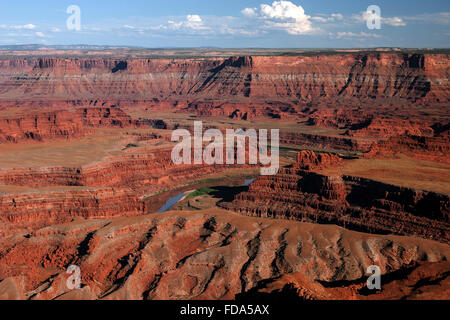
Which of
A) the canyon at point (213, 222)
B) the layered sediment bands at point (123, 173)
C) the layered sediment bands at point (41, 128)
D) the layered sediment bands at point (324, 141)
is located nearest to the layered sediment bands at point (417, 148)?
the canyon at point (213, 222)

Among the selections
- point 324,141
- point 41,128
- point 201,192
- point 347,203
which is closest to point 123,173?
point 201,192

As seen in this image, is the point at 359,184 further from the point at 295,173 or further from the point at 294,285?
the point at 294,285

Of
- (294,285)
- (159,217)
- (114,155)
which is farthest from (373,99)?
(294,285)

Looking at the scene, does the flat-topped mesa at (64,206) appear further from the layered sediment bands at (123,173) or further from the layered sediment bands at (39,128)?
the layered sediment bands at (39,128)

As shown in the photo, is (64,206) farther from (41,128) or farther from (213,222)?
(41,128)

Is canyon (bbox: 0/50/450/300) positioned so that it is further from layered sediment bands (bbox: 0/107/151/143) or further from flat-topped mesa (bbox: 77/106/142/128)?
flat-topped mesa (bbox: 77/106/142/128)

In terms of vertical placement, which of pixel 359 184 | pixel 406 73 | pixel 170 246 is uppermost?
pixel 406 73

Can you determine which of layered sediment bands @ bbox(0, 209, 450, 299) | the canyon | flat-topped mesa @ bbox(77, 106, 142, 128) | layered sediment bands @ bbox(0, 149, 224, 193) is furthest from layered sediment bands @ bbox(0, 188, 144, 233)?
flat-topped mesa @ bbox(77, 106, 142, 128)
